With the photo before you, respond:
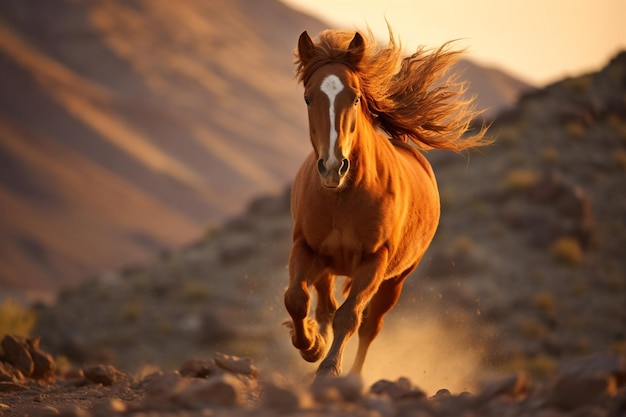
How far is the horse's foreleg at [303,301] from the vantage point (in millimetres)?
6484

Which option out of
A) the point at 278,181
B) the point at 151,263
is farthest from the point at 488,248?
the point at 278,181

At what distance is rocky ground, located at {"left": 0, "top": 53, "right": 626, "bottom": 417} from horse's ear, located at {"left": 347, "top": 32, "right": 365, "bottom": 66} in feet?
17.6

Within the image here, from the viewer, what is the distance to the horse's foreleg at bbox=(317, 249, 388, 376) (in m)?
6.24

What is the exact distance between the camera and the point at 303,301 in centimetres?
646

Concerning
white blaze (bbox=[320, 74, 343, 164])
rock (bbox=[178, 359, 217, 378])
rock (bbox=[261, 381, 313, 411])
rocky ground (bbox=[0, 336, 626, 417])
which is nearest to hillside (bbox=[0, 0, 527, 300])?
rock (bbox=[178, 359, 217, 378])

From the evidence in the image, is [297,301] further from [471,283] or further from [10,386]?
[471,283]

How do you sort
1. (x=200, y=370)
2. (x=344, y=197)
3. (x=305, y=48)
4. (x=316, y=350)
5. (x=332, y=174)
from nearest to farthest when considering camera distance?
(x=332, y=174) → (x=344, y=197) → (x=305, y=48) → (x=316, y=350) → (x=200, y=370)

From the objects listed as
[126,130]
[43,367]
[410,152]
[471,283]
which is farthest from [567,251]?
[126,130]

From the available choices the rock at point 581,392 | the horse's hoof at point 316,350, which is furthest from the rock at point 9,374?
the rock at point 581,392

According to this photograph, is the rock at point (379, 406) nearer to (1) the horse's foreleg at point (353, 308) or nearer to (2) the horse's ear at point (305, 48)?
(1) the horse's foreleg at point (353, 308)

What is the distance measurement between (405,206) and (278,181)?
6520 centimetres

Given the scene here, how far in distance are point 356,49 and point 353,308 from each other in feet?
6.29

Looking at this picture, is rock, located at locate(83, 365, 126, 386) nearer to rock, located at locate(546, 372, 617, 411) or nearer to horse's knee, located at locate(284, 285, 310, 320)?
horse's knee, located at locate(284, 285, 310, 320)

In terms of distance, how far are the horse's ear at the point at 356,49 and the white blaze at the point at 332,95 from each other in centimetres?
50
